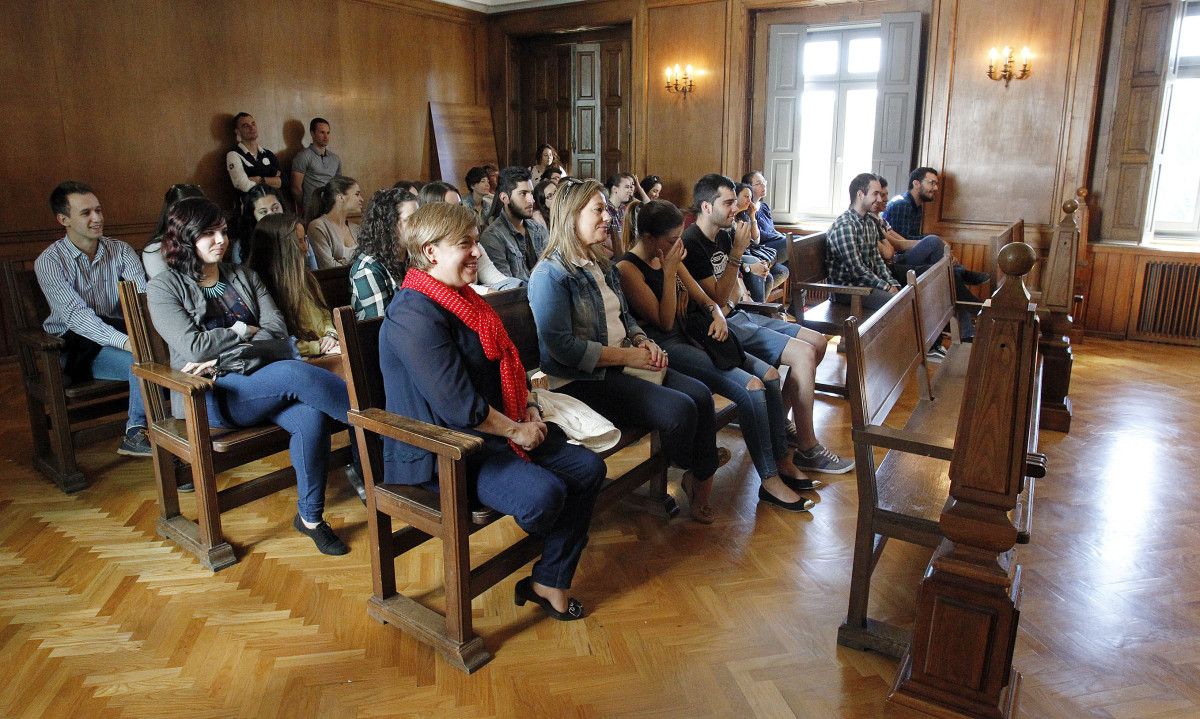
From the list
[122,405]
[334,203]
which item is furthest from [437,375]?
[334,203]

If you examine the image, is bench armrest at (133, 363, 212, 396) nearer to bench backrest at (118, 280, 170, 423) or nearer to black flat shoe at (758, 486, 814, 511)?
bench backrest at (118, 280, 170, 423)

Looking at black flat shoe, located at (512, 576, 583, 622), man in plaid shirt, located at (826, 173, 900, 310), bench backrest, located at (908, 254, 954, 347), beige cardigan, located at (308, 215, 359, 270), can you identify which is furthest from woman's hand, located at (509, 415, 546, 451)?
man in plaid shirt, located at (826, 173, 900, 310)

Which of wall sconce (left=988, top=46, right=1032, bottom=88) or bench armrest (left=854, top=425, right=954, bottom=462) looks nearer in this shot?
bench armrest (left=854, top=425, right=954, bottom=462)

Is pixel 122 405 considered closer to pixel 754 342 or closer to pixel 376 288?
pixel 376 288

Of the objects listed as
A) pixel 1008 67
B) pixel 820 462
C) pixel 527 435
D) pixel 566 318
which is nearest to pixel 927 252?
pixel 1008 67

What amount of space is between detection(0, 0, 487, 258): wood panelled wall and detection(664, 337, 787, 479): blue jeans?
4.64 meters

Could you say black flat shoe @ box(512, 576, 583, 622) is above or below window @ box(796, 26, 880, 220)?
below

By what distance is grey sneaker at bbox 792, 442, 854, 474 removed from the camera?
11.3 ft

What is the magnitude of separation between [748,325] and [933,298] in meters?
1.02

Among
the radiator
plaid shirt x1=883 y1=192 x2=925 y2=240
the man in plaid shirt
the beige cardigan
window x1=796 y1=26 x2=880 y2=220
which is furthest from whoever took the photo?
window x1=796 y1=26 x2=880 y2=220

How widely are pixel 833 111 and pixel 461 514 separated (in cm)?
643

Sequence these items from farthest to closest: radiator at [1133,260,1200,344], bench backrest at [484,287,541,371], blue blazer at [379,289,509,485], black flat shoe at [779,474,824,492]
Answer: radiator at [1133,260,1200,344]
black flat shoe at [779,474,824,492]
bench backrest at [484,287,541,371]
blue blazer at [379,289,509,485]

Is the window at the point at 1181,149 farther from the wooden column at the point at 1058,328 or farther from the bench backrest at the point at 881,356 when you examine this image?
the bench backrest at the point at 881,356

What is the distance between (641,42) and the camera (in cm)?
794
